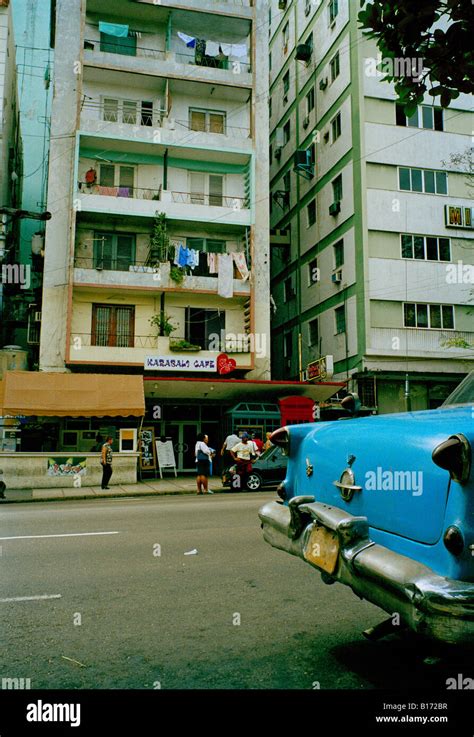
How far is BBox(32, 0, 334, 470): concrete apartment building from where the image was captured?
76.3 ft

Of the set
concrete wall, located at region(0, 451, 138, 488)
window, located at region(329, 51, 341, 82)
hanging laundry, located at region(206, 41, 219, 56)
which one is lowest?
concrete wall, located at region(0, 451, 138, 488)

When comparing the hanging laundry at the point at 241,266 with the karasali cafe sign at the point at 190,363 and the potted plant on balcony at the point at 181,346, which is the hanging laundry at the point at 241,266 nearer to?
the karasali cafe sign at the point at 190,363

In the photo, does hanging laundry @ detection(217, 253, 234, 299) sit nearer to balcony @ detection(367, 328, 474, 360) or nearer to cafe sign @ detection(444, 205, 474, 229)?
balcony @ detection(367, 328, 474, 360)

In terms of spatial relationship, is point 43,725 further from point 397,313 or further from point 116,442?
point 397,313

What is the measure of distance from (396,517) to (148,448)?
20783 millimetres

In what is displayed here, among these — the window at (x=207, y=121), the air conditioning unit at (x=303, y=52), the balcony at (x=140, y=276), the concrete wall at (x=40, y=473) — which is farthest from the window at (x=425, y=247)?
the concrete wall at (x=40, y=473)

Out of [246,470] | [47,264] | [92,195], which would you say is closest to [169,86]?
[92,195]

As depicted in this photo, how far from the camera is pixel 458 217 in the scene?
86.7 feet

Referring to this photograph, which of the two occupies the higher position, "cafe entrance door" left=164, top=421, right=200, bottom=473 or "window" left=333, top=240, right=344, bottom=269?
"window" left=333, top=240, right=344, bottom=269

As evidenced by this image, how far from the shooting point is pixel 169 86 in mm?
25609

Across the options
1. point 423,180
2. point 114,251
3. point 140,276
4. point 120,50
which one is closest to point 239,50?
point 120,50

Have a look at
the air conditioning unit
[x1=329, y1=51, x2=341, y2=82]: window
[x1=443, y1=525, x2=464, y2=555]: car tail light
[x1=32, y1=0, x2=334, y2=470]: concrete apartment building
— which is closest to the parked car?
[x1=32, y1=0, x2=334, y2=470]: concrete apartment building

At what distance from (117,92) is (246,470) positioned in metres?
17.6

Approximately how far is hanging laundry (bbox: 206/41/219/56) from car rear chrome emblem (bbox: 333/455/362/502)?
87.6 ft
